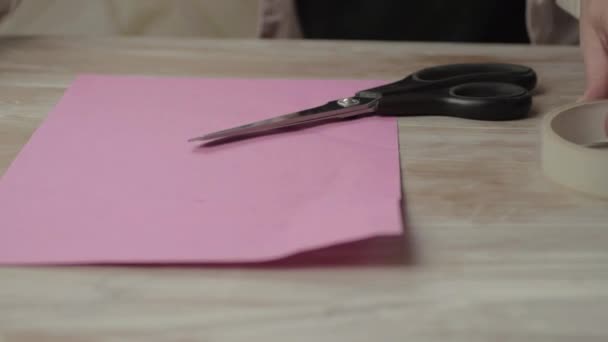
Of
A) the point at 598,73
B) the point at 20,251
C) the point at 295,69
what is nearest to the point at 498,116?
the point at 598,73

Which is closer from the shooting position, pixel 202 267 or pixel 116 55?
pixel 202 267

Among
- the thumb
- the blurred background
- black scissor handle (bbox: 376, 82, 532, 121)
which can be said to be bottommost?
the blurred background

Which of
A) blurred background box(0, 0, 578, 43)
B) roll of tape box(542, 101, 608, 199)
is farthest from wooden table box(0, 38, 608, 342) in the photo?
blurred background box(0, 0, 578, 43)

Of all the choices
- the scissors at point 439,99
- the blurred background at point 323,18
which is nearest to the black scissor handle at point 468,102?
the scissors at point 439,99

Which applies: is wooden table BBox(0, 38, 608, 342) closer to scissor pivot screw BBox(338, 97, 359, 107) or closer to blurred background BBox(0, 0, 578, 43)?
scissor pivot screw BBox(338, 97, 359, 107)

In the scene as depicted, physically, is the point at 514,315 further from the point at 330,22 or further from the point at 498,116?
the point at 330,22

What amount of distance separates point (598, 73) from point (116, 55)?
17.7 inches

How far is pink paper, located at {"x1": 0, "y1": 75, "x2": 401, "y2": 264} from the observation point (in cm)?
40

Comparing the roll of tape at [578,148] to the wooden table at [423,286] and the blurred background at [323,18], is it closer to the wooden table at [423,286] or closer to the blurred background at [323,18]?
the wooden table at [423,286]

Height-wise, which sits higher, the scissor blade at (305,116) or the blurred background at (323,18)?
the scissor blade at (305,116)

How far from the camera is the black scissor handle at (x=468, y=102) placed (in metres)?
0.55

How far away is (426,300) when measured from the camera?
0.36 m

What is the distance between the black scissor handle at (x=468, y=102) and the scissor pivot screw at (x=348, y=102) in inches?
0.7

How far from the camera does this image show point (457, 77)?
59cm
